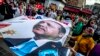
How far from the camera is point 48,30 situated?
4676mm

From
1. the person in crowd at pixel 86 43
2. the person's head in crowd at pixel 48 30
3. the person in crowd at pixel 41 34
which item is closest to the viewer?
the person in crowd at pixel 41 34

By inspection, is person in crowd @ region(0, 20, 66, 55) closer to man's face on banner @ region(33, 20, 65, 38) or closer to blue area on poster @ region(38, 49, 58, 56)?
man's face on banner @ region(33, 20, 65, 38)

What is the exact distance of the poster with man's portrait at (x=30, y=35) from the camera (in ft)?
14.8

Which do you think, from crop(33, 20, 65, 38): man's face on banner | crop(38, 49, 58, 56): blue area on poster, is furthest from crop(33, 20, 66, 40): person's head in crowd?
crop(38, 49, 58, 56): blue area on poster

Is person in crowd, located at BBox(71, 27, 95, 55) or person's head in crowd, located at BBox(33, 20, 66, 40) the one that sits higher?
person's head in crowd, located at BBox(33, 20, 66, 40)

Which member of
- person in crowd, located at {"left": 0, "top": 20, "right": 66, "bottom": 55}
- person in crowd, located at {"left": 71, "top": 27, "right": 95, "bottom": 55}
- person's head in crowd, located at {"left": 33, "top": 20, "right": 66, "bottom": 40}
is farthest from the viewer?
person in crowd, located at {"left": 71, "top": 27, "right": 95, "bottom": 55}

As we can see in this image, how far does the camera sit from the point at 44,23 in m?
4.84

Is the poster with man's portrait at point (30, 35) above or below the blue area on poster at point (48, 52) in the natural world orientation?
above

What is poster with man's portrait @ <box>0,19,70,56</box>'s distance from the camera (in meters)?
4.51

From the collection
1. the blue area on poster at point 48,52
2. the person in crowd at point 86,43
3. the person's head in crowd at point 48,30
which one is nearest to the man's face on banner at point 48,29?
the person's head in crowd at point 48,30

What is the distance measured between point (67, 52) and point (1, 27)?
2.72 feet

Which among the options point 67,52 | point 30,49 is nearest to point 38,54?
point 30,49

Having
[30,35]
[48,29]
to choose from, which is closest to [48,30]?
[48,29]

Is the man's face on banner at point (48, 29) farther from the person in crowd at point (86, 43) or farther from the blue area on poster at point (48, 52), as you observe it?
the person in crowd at point (86, 43)
